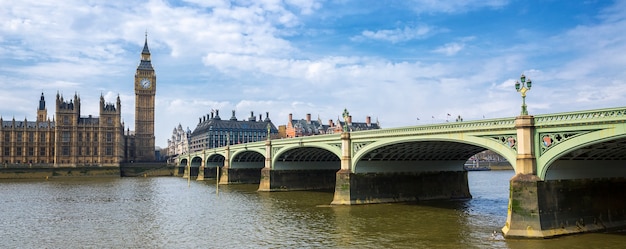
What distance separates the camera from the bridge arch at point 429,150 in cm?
3259

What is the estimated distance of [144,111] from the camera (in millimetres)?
159875

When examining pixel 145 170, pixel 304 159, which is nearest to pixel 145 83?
pixel 145 170

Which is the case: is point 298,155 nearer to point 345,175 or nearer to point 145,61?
point 345,175

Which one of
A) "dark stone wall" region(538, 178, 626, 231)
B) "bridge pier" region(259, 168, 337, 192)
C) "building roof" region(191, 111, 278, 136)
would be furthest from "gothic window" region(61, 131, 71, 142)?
"dark stone wall" region(538, 178, 626, 231)

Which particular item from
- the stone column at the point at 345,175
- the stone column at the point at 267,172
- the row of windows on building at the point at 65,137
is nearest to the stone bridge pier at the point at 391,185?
the stone column at the point at 345,175

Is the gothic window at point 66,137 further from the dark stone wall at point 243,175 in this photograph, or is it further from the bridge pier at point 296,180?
the bridge pier at point 296,180

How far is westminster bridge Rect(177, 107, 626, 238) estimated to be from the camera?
26.4 m

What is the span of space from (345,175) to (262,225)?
11833mm

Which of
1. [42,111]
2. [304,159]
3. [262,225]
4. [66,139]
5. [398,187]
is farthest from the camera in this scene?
[42,111]

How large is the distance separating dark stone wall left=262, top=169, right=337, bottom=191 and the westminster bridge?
13.4 metres

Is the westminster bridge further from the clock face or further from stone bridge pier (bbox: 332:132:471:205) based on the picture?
the clock face

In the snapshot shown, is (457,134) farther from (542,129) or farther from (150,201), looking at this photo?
(150,201)

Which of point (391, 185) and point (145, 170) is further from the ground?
point (391, 185)

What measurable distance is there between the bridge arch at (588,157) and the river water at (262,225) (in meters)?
3.64
